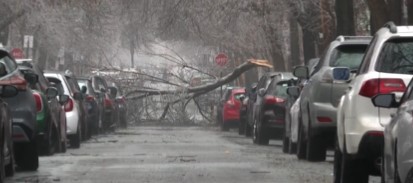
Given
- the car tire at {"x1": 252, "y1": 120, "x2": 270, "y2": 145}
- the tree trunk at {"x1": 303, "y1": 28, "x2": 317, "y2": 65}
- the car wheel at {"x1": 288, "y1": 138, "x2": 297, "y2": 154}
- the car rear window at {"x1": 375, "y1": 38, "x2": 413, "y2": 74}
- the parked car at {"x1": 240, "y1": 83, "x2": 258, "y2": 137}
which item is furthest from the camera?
the tree trunk at {"x1": 303, "y1": 28, "x2": 317, "y2": 65}

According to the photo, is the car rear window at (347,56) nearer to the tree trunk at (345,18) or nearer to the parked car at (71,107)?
the parked car at (71,107)

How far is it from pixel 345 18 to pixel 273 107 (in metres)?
4.21

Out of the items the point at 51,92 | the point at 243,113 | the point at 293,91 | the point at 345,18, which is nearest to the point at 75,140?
the point at 51,92

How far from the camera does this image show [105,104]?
34.2 m

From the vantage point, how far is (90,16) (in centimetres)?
3744

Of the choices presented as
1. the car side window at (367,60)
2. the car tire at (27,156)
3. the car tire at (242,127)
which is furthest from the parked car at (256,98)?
the car side window at (367,60)

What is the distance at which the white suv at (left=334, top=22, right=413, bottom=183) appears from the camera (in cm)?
1195

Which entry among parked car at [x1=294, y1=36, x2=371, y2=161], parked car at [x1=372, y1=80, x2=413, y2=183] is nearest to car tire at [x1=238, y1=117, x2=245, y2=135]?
parked car at [x1=294, y1=36, x2=371, y2=161]

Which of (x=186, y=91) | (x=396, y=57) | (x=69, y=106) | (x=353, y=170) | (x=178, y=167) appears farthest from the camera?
(x=186, y=91)

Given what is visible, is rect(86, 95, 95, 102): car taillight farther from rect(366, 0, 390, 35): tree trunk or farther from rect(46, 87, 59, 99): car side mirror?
rect(46, 87, 59, 99): car side mirror

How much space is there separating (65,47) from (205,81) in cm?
963

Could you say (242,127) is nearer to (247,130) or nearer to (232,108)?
(247,130)

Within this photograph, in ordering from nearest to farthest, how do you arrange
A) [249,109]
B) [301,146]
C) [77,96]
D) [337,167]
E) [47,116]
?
[337,167], [301,146], [47,116], [77,96], [249,109]

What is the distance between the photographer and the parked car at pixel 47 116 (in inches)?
714
